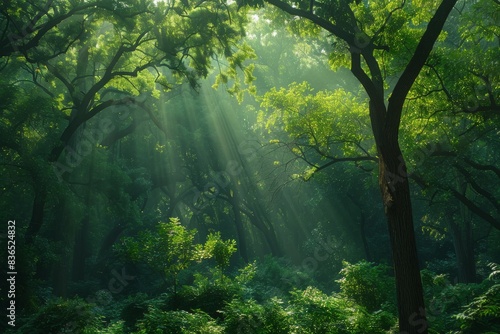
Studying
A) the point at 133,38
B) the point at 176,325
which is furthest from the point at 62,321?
the point at 133,38

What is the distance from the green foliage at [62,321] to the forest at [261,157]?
0.13ft

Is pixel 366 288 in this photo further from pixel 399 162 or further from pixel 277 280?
pixel 277 280

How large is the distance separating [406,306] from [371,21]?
22.1 ft

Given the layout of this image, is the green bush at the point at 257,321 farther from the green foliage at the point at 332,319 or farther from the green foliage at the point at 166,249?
the green foliage at the point at 166,249

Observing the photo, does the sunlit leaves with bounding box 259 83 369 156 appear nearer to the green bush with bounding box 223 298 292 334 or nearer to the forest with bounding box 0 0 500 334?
the forest with bounding box 0 0 500 334

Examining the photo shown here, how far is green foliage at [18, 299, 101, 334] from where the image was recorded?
823 centimetres

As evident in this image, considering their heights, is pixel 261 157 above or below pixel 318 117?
below

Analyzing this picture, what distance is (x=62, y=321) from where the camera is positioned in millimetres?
8391

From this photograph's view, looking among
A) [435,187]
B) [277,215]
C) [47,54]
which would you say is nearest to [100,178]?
[47,54]

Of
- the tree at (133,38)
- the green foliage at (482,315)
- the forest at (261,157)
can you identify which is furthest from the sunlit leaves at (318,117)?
the green foliage at (482,315)

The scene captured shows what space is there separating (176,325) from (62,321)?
2255 millimetres

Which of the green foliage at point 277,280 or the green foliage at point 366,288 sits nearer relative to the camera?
the green foliage at point 366,288

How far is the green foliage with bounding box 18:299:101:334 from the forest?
1.5 inches

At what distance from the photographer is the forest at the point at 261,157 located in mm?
8297
